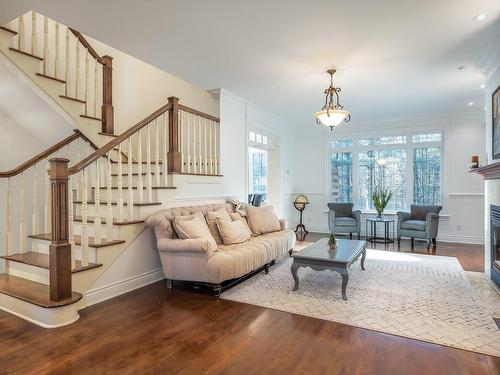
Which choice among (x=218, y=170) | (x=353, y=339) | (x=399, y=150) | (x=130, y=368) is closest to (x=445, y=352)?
(x=353, y=339)

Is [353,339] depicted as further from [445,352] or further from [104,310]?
[104,310]

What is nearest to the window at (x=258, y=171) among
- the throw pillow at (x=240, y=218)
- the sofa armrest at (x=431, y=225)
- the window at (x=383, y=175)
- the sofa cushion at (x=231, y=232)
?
the throw pillow at (x=240, y=218)

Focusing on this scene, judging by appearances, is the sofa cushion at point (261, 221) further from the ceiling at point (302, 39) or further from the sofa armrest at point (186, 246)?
the ceiling at point (302, 39)

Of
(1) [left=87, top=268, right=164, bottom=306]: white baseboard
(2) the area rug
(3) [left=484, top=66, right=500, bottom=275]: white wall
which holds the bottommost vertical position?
(2) the area rug

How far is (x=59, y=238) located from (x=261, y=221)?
110 inches

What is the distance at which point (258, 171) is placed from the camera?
23.1 ft

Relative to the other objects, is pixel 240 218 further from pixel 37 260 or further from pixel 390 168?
pixel 390 168

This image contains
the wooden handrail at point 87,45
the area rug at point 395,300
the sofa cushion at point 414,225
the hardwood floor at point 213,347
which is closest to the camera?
the hardwood floor at point 213,347

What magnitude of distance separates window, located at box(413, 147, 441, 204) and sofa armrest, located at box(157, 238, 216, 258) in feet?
18.1

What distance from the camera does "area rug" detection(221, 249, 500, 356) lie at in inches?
98.8

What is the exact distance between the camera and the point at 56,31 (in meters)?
3.80

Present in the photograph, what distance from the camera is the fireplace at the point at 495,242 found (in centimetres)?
352

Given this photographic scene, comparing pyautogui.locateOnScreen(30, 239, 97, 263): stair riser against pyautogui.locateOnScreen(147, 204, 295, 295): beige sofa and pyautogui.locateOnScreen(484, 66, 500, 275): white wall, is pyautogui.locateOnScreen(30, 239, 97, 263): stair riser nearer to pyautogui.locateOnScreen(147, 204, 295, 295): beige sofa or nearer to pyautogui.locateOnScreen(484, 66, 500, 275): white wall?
Result: pyautogui.locateOnScreen(147, 204, 295, 295): beige sofa

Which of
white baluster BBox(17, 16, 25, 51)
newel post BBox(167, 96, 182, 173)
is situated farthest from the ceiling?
white baluster BBox(17, 16, 25, 51)
